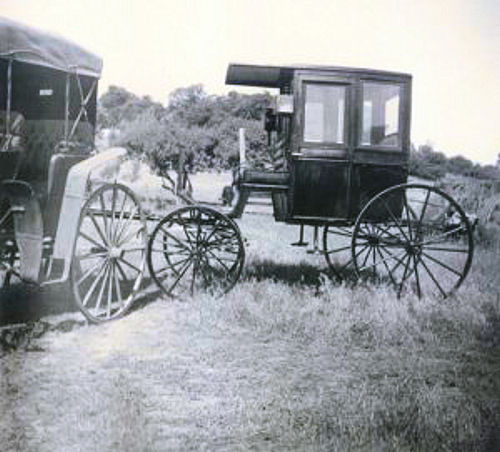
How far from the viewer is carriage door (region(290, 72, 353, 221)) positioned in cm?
577

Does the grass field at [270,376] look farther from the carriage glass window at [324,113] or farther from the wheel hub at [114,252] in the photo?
the carriage glass window at [324,113]

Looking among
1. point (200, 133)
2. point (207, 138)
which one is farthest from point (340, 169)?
point (200, 133)

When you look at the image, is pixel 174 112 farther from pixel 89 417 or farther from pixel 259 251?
pixel 89 417

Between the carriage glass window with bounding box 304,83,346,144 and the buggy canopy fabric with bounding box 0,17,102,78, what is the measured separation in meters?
2.05

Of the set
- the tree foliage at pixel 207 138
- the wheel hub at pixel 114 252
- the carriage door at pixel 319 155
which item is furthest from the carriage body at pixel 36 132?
the tree foliage at pixel 207 138

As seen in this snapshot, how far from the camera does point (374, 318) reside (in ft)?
17.5

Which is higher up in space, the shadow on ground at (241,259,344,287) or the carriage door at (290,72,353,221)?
the carriage door at (290,72,353,221)

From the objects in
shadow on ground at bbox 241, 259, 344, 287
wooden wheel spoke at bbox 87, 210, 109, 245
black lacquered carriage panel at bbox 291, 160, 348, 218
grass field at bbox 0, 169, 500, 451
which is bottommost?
grass field at bbox 0, 169, 500, 451

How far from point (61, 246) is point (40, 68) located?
181cm

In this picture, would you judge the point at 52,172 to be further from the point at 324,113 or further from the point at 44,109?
the point at 324,113

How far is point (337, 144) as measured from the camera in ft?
19.2

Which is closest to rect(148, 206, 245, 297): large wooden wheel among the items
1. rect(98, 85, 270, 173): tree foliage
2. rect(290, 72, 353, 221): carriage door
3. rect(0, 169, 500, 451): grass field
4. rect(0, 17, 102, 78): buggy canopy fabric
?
rect(0, 169, 500, 451): grass field

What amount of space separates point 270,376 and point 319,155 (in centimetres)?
251

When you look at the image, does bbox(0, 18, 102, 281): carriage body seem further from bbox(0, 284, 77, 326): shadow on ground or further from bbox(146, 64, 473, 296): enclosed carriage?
bbox(146, 64, 473, 296): enclosed carriage
